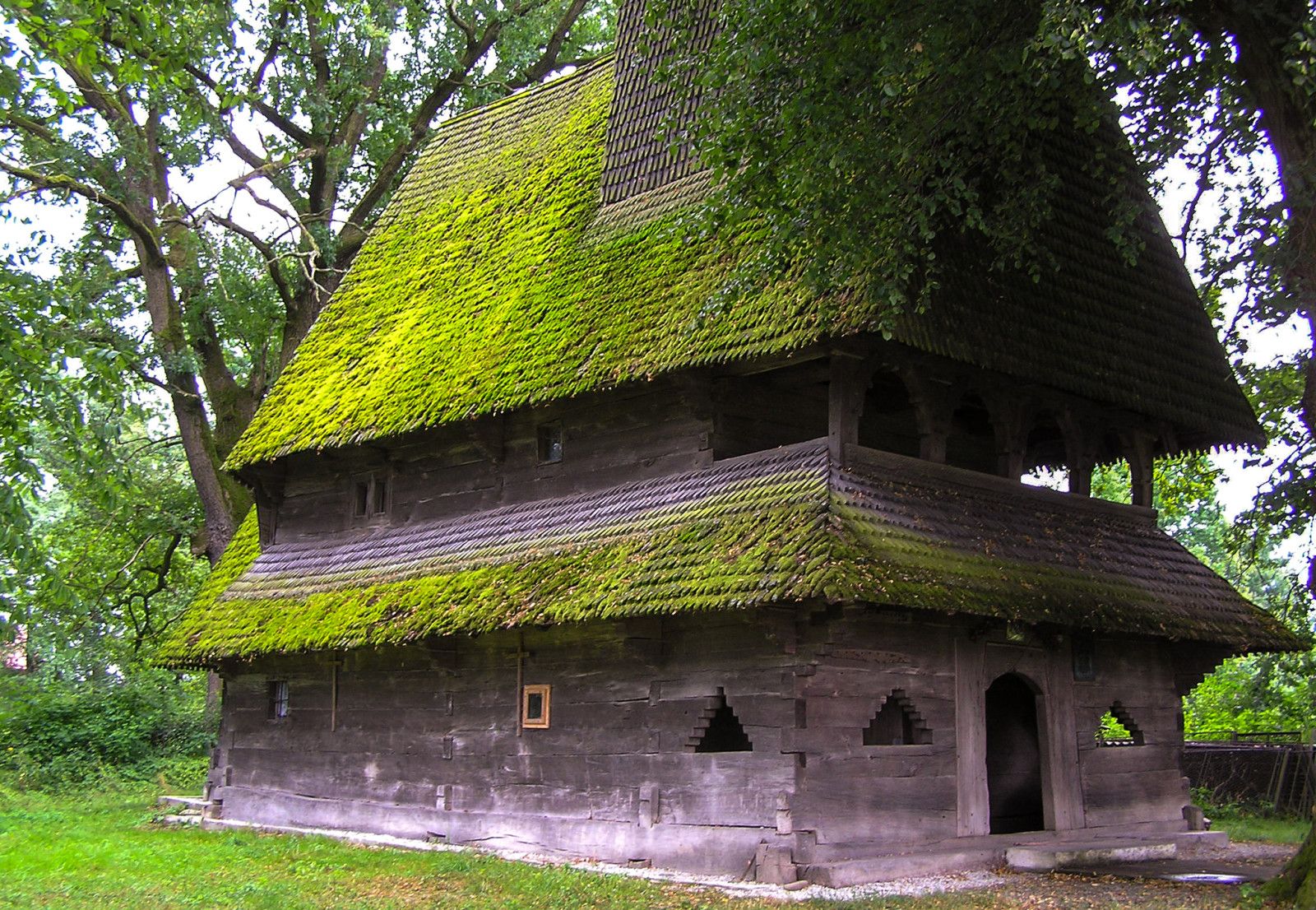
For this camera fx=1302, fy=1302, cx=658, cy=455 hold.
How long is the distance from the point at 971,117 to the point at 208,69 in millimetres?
15712

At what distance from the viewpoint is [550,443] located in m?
15.4

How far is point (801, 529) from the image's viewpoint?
11164 millimetres

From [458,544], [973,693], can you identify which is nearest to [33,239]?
[458,544]

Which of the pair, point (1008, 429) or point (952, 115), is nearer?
point (952, 115)

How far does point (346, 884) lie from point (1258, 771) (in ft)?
45.4

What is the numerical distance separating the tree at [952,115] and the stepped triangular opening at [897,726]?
319 centimetres

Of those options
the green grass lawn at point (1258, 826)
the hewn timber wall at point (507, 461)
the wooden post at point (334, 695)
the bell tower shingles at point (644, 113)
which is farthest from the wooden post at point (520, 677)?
the green grass lawn at point (1258, 826)

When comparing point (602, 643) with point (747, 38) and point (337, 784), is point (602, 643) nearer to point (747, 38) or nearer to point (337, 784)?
point (337, 784)

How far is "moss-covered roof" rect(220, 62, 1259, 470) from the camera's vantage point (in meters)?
12.9

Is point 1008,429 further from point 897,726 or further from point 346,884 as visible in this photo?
point 346,884

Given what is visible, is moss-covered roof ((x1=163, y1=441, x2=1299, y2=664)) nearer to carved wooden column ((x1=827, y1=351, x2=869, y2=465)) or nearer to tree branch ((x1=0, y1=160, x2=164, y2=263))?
carved wooden column ((x1=827, y1=351, x2=869, y2=465))

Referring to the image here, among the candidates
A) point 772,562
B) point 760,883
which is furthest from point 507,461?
point 760,883

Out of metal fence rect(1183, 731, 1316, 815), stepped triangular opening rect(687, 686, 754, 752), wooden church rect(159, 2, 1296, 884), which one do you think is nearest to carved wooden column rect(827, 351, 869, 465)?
wooden church rect(159, 2, 1296, 884)

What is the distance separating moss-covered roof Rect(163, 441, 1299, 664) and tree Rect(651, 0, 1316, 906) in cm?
191
